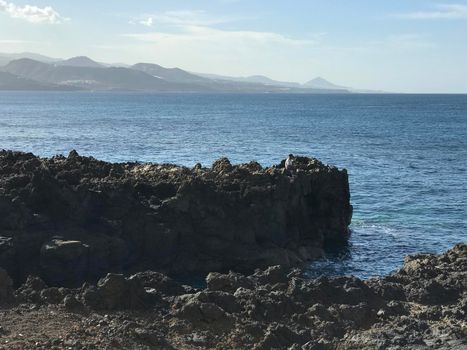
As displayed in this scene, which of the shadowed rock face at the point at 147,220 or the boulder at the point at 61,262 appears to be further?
the shadowed rock face at the point at 147,220

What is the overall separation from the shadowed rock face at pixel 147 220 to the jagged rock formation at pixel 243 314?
16.3 ft

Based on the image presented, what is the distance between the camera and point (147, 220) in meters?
27.6

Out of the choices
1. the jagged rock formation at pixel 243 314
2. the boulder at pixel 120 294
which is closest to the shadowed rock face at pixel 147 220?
the jagged rock formation at pixel 243 314

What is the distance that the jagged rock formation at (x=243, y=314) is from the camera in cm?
1530

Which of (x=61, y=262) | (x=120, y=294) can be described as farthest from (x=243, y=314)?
(x=61, y=262)

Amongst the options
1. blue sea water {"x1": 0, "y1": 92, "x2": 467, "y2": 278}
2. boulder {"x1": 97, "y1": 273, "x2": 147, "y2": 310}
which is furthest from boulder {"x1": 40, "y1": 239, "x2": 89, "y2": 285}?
blue sea water {"x1": 0, "y1": 92, "x2": 467, "y2": 278}

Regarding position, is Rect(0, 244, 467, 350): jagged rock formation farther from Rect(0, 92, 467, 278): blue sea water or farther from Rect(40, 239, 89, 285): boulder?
Rect(0, 92, 467, 278): blue sea water

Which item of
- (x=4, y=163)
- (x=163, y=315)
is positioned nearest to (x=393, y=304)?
(x=163, y=315)

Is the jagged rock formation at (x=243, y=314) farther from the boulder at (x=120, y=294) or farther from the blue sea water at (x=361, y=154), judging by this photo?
the blue sea water at (x=361, y=154)

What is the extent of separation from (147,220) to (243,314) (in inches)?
456

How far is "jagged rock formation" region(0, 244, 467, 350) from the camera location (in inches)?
602

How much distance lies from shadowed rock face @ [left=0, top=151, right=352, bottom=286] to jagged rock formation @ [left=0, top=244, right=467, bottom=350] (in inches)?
195

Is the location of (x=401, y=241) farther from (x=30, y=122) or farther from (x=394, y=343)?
(x=30, y=122)

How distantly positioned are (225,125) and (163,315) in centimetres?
9701
